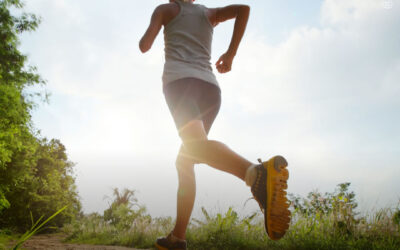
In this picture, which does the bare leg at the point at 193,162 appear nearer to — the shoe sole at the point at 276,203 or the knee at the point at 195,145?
the knee at the point at 195,145

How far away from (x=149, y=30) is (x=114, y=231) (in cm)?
612

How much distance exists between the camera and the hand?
5.77 feet

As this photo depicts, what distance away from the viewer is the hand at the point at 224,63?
69.2 inches

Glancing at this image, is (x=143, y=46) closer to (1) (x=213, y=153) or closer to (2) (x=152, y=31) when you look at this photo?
(2) (x=152, y=31)

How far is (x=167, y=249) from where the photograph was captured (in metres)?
1.62

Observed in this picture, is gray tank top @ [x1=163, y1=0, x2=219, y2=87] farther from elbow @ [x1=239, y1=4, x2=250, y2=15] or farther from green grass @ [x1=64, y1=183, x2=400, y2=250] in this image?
green grass @ [x1=64, y1=183, x2=400, y2=250]

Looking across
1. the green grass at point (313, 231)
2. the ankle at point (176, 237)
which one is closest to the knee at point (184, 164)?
the ankle at point (176, 237)

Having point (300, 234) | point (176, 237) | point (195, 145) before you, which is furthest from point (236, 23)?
point (300, 234)

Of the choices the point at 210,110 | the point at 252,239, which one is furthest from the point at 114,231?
the point at 210,110

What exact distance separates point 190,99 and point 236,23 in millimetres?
682

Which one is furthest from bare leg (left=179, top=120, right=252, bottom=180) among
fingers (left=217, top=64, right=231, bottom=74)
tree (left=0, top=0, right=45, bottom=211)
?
tree (left=0, top=0, right=45, bottom=211)

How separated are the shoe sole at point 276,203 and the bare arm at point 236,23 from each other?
0.87 meters

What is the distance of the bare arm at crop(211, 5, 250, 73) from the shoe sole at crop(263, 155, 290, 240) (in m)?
0.87

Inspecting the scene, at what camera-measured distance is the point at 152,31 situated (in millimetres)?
1603
